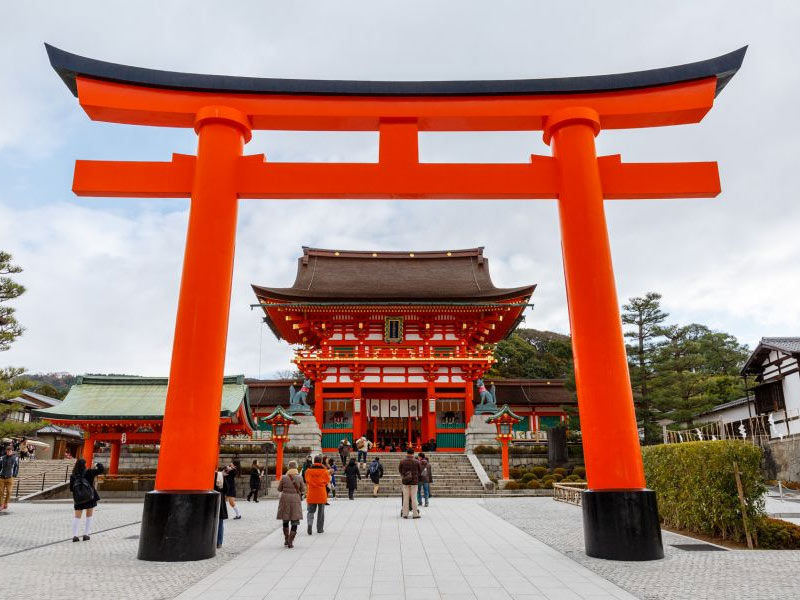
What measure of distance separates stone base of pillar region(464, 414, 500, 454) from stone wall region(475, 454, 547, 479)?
780 millimetres

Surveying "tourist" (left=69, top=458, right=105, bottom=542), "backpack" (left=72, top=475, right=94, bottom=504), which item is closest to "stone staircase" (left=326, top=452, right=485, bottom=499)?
"tourist" (left=69, top=458, right=105, bottom=542)

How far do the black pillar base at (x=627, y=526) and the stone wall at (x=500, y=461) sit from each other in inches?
622

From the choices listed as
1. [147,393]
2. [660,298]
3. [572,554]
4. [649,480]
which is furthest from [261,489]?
[660,298]

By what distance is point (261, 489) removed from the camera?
1986 centimetres

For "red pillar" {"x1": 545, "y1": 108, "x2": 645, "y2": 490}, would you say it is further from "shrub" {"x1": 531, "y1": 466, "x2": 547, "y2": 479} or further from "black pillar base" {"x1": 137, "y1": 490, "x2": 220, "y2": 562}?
"shrub" {"x1": 531, "y1": 466, "x2": 547, "y2": 479}

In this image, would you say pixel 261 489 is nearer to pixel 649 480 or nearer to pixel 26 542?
pixel 26 542

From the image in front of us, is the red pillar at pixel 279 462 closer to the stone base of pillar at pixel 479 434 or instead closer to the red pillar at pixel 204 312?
the stone base of pillar at pixel 479 434

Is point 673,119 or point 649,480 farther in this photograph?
point 649,480

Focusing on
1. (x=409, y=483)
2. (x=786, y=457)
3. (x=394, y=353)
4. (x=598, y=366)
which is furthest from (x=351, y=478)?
(x=786, y=457)

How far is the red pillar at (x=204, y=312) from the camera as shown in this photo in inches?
283

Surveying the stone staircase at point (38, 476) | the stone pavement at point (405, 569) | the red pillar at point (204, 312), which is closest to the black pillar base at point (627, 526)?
the stone pavement at point (405, 569)

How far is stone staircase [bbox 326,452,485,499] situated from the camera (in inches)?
775

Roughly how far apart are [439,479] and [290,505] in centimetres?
1321

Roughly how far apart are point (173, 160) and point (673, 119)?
778 centimetres
